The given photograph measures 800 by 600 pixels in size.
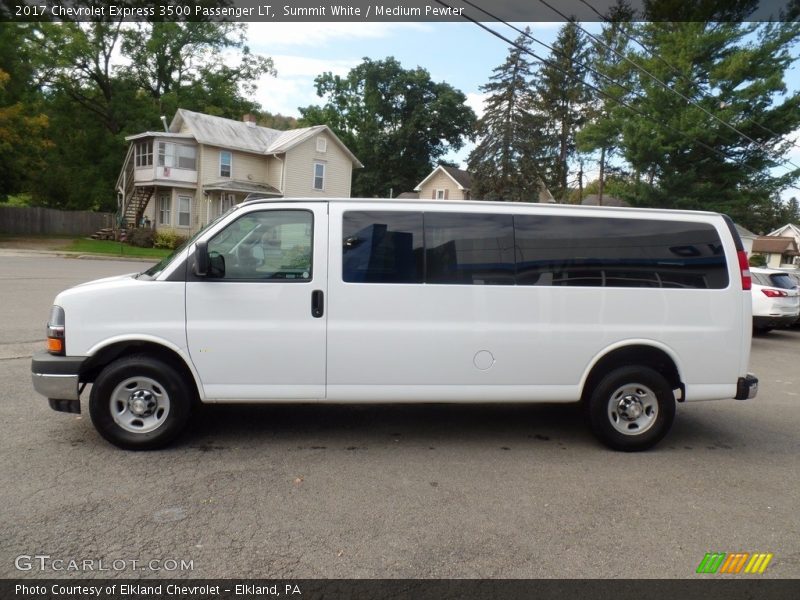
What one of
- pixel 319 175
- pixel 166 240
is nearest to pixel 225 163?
pixel 319 175

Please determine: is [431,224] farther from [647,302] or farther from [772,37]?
[772,37]

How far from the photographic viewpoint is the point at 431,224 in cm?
497

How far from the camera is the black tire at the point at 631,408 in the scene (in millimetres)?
5105

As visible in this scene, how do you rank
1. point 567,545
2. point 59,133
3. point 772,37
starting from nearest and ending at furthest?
point 567,545
point 772,37
point 59,133

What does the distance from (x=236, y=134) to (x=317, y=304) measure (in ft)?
120

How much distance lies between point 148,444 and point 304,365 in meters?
1.44

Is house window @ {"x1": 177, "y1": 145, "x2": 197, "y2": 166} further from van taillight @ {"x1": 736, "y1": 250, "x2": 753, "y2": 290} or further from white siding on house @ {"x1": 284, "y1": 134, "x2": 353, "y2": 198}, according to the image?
van taillight @ {"x1": 736, "y1": 250, "x2": 753, "y2": 290}

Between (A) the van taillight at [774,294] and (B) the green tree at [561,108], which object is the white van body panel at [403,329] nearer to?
(A) the van taillight at [774,294]

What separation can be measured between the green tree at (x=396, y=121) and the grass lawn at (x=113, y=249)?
3376 cm

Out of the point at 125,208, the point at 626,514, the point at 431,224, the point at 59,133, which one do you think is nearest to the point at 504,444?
the point at 626,514

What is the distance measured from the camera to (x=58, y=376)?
4566 mm

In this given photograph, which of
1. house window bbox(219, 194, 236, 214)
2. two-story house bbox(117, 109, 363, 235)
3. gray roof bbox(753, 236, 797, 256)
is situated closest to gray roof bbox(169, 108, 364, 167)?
two-story house bbox(117, 109, 363, 235)

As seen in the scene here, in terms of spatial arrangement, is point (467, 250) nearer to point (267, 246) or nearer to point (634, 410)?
point (267, 246)

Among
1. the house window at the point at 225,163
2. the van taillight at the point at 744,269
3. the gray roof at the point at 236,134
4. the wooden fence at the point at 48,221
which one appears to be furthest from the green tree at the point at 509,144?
the van taillight at the point at 744,269
